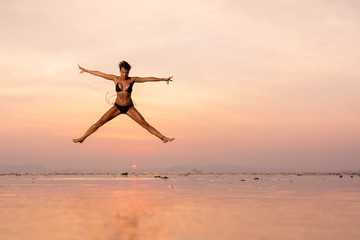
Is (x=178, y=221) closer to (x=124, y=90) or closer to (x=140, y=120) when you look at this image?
(x=140, y=120)

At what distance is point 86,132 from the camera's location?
57.5 feet

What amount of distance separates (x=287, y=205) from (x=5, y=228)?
54.4 feet

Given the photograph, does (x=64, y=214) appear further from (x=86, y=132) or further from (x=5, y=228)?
(x=86, y=132)

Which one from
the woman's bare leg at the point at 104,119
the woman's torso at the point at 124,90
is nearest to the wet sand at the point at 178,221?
the woman's bare leg at the point at 104,119

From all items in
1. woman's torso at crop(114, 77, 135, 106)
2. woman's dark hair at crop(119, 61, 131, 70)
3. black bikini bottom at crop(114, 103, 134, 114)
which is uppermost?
woman's dark hair at crop(119, 61, 131, 70)

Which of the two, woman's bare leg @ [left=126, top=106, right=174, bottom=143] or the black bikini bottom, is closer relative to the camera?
the black bikini bottom

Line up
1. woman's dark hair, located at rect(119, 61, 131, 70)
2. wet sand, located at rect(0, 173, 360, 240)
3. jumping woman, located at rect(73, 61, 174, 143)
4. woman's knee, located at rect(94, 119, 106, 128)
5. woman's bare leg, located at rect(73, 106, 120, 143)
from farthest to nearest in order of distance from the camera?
wet sand, located at rect(0, 173, 360, 240) < woman's knee, located at rect(94, 119, 106, 128) < woman's bare leg, located at rect(73, 106, 120, 143) < jumping woman, located at rect(73, 61, 174, 143) < woman's dark hair, located at rect(119, 61, 131, 70)

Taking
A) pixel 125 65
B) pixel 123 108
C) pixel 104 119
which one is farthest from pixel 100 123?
pixel 125 65

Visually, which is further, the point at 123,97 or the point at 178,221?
the point at 178,221

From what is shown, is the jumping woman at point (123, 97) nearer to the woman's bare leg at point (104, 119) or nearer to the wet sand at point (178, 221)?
the woman's bare leg at point (104, 119)

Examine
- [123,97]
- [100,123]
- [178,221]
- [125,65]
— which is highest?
[125,65]

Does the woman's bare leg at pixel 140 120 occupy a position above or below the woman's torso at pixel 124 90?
below

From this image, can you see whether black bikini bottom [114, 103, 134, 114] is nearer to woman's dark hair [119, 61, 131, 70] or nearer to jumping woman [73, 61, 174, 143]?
jumping woman [73, 61, 174, 143]

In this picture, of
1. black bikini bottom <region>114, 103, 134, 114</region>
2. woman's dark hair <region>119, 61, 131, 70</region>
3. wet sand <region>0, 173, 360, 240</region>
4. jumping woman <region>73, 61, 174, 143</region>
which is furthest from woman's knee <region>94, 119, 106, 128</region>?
wet sand <region>0, 173, 360, 240</region>
